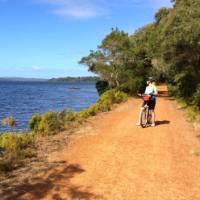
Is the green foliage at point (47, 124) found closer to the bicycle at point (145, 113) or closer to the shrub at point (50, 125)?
the shrub at point (50, 125)

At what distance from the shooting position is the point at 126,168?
9656 mm

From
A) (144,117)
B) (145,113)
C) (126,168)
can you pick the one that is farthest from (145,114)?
(126,168)

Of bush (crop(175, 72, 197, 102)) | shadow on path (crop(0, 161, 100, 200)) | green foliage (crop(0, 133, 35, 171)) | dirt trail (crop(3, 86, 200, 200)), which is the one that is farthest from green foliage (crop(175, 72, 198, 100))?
shadow on path (crop(0, 161, 100, 200))

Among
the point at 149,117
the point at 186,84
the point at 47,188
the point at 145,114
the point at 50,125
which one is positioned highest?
the point at 186,84

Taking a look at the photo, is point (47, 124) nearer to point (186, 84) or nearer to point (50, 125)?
point (50, 125)

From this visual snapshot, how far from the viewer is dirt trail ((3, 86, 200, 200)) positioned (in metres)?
7.94

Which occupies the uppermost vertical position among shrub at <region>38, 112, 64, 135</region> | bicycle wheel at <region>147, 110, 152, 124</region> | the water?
bicycle wheel at <region>147, 110, 152, 124</region>

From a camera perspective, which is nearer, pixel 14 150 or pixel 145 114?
pixel 14 150

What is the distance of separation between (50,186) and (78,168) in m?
1.50

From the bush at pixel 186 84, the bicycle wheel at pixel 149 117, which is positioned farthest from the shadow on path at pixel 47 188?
the bush at pixel 186 84

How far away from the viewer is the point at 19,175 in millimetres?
8977

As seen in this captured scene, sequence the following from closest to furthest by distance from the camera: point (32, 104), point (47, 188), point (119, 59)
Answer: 1. point (47, 188)
2. point (119, 59)
3. point (32, 104)

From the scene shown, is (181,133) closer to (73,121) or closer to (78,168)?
(73,121)

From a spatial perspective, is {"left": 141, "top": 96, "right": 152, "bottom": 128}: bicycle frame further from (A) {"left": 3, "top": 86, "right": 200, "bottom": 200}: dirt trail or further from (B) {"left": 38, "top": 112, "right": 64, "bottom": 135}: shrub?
(B) {"left": 38, "top": 112, "right": 64, "bottom": 135}: shrub
